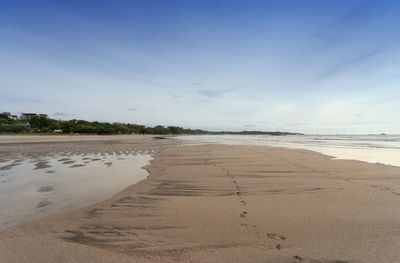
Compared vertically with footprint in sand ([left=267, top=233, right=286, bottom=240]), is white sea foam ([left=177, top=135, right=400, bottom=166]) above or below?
above

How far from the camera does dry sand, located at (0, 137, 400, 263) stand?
274 cm

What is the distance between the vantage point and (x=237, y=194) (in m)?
5.53

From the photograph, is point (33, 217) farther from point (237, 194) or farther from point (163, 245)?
point (237, 194)

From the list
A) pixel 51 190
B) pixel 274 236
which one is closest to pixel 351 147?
pixel 274 236

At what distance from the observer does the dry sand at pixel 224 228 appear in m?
2.74

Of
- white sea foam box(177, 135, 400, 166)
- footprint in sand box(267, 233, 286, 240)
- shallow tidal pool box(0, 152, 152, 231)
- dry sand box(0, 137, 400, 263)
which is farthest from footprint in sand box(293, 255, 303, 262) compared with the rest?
white sea foam box(177, 135, 400, 166)

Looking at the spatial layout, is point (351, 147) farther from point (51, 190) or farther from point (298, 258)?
point (51, 190)

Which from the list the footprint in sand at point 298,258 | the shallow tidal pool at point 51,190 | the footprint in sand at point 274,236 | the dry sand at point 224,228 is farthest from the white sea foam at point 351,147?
the shallow tidal pool at point 51,190

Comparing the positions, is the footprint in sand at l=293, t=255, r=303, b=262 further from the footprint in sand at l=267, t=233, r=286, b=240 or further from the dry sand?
the footprint in sand at l=267, t=233, r=286, b=240

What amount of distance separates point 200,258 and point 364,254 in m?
2.48

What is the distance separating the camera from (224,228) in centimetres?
352

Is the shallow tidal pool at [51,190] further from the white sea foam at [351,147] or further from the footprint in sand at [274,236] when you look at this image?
the white sea foam at [351,147]

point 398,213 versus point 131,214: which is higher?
A: point 398,213

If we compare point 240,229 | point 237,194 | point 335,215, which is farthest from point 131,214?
point 335,215
